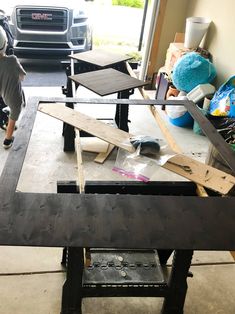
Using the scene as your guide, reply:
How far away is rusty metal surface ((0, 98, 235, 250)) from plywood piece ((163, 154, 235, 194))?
0.19 meters

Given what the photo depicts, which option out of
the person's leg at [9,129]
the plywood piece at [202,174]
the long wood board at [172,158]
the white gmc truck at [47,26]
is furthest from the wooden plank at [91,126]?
the white gmc truck at [47,26]

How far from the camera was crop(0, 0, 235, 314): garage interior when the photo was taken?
1.54 meters

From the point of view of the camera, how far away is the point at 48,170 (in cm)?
248

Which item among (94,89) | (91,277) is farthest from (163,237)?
(94,89)

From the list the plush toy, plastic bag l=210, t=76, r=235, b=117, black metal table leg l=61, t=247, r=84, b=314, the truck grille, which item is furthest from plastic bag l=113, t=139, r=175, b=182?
the truck grille

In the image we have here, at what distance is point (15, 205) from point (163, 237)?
1.68ft

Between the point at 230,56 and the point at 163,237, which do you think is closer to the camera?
the point at 163,237

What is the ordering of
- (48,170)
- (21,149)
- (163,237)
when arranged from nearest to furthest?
(163,237), (21,149), (48,170)

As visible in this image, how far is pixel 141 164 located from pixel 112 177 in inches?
38.2

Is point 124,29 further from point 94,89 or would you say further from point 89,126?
point 89,126

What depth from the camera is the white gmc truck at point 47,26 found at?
4.30 metres

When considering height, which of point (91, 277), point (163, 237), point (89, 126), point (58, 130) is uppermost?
point (163, 237)

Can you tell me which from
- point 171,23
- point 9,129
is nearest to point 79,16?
point 171,23

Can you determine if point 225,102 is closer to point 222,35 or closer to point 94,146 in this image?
point 222,35
